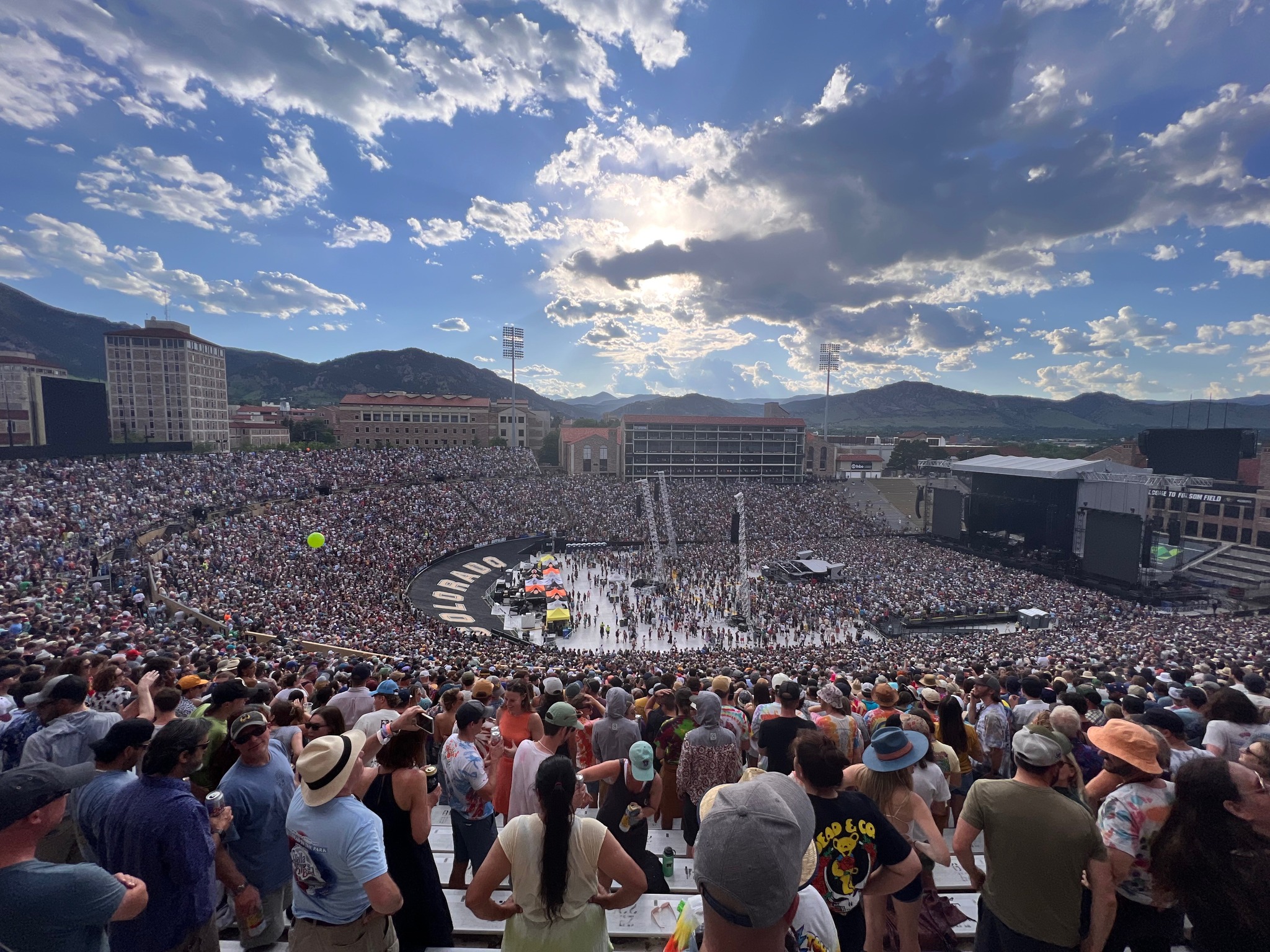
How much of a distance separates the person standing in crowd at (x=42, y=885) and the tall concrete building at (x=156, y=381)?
231ft

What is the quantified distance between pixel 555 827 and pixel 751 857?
1069 millimetres

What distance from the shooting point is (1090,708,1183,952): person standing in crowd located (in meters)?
2.71

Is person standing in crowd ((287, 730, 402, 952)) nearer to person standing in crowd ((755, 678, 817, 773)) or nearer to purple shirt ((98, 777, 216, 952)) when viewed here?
purple shirt ((98, 777, 216, 952))

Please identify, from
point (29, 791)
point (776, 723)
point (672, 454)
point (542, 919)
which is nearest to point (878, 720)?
point (776, 723)

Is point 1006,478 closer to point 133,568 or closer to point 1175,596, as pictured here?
point 1175,596

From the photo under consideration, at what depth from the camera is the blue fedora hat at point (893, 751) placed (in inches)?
111

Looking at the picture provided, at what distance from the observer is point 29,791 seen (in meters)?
1.88

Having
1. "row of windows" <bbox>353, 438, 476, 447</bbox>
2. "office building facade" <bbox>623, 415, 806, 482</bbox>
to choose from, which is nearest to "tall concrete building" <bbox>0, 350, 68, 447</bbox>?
"row of windows" <bbox>353, 438, 476, 447</bbox>

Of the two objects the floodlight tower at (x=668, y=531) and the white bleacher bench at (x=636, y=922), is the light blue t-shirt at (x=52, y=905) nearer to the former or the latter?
the white bleacher bench at (x=636, y=922)

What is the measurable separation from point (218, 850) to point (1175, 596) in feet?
122

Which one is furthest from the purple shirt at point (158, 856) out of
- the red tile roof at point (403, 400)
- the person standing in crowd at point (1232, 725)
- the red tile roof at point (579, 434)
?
the red tile roof at point (403, 400)

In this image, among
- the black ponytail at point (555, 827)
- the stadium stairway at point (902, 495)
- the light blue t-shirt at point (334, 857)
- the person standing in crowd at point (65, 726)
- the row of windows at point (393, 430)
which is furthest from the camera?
the row of windows at point (393, 430)

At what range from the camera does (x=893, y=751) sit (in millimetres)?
2848

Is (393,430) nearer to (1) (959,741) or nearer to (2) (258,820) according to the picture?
(2) (258,820)
